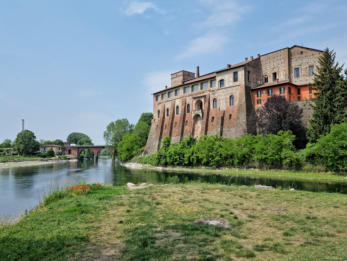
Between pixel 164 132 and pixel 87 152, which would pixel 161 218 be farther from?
pixel 87 152

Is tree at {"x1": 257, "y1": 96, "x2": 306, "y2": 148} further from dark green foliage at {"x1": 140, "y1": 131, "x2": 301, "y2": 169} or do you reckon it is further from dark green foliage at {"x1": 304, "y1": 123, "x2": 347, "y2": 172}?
dark green foliage at {"x1": 304, "y1": 123, "x2": 347, "y2": 172}

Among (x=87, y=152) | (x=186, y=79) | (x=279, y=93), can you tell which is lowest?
(x=87, y=152)

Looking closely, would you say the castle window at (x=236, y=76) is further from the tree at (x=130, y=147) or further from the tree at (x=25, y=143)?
the tree at (x=25, y=143)

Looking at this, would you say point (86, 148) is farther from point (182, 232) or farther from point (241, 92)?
point (182, 232)

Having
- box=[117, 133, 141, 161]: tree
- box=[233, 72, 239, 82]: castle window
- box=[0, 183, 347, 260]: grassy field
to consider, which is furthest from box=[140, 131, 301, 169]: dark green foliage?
box=[0, 183, 347, 260]: grassy field

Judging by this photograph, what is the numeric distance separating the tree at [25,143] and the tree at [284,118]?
83148mm

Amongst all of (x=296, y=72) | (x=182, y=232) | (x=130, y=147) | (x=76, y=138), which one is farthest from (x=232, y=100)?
(x=76, y=138)

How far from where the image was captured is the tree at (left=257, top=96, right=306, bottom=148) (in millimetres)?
35438

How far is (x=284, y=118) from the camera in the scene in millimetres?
35906

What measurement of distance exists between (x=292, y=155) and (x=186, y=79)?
3839 centimetres

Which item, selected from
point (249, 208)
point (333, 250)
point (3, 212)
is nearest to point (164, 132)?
point (3, 212)

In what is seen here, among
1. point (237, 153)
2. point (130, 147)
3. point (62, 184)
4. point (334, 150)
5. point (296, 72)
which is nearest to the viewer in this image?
point (62, 184)

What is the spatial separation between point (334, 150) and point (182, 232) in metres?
24.0

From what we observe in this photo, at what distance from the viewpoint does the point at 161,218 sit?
8703 mm
